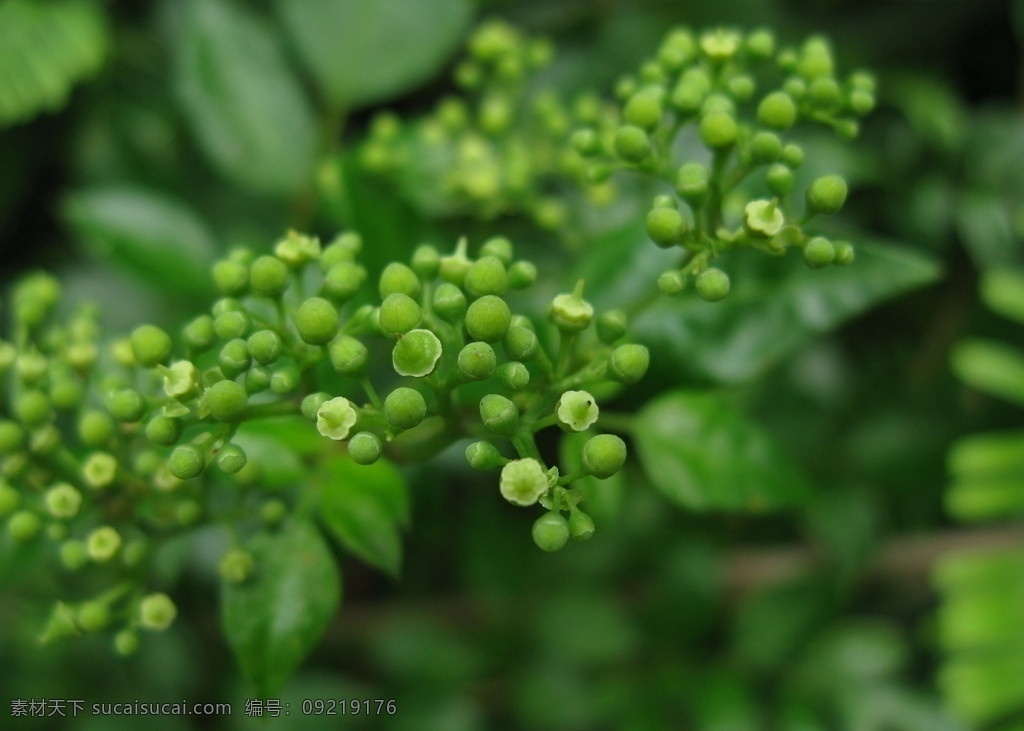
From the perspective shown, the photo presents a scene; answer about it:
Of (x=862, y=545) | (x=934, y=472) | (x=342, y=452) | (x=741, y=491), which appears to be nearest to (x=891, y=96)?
(x=934, y=472)

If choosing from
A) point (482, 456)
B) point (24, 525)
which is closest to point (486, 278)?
point (482, 456)

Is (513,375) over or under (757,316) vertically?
over

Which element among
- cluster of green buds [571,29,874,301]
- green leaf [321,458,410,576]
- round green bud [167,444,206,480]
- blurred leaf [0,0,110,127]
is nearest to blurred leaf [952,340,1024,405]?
cluster of green buds [571,29,874,301]

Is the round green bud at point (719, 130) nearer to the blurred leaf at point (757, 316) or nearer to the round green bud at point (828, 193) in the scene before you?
the round green bud at point (828, 193)

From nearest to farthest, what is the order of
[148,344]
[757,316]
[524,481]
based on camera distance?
1. [524,481]
2. [148,344]
3. [757,316]

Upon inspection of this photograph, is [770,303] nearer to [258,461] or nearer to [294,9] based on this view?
[258,461]

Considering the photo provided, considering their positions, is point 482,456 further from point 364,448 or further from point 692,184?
point 692,184

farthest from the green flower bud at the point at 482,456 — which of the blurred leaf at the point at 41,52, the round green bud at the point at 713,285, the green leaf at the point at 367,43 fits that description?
the blurred leaf at the point at 41,52
